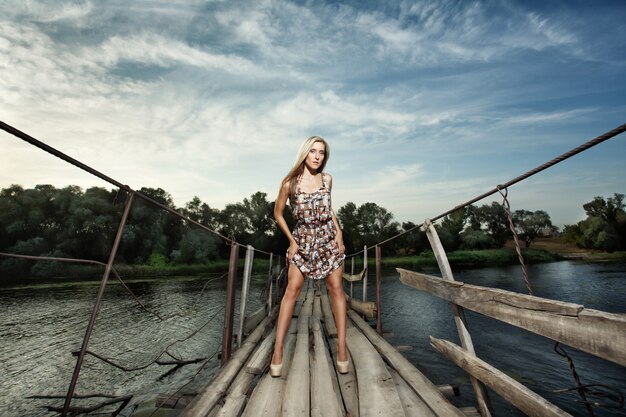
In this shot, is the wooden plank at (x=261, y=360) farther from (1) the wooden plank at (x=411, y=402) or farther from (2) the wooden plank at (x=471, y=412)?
(2) the wooden plank at (x=471, y=412)

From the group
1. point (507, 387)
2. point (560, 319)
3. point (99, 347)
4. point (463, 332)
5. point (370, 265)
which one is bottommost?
point (99, 347)

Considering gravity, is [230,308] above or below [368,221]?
below

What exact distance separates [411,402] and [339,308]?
30.3 inches

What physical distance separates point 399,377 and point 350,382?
380 mm

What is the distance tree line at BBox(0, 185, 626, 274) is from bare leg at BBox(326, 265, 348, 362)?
18.4 metres

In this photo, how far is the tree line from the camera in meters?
31.5

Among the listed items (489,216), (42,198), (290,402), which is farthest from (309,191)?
(489,216)

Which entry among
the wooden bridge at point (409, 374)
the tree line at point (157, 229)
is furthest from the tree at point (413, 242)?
the wooden bridge at point (409, 374)

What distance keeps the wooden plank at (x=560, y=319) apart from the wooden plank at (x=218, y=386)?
5.40 ft

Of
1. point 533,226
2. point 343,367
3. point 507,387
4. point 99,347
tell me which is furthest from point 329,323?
point 533,226

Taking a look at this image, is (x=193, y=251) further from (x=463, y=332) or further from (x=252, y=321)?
(x=463, y=332)

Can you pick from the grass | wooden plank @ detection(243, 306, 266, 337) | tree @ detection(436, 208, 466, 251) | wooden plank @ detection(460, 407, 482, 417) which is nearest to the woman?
wooden plank @ detection(460, 407, 482, 417)

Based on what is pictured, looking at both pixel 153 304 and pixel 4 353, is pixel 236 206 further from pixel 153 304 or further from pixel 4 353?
pixel 4 353

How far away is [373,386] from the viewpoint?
1.90m
